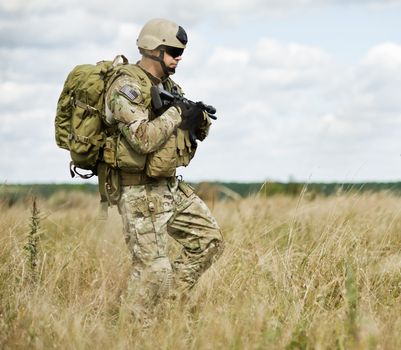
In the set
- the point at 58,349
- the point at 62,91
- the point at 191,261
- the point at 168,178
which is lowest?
the point at 58,349

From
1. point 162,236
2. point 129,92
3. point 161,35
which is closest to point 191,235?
point 162,236

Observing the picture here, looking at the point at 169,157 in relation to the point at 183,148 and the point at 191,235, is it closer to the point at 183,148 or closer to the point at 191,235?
the point at 183,148

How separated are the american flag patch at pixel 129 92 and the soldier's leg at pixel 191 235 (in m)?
0.78

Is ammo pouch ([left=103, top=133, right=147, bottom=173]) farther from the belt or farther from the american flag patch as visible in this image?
the american flag patch

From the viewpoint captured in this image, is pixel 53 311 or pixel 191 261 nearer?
pixel 53 311

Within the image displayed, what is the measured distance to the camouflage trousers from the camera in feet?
20.2

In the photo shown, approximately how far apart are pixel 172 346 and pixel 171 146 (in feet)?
5.03

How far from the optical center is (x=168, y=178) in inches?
246

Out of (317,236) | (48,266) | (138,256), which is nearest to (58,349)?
(138,256)

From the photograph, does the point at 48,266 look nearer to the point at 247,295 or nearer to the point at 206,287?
the point at 206,287

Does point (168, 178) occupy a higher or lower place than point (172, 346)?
higher

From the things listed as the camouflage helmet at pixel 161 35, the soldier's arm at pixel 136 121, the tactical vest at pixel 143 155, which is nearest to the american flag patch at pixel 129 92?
the soldier's arm at pixel 136 121

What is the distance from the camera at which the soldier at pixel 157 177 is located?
5.92 meters

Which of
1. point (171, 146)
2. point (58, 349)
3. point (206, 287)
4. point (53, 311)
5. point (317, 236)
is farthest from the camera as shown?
point (317, 236)
